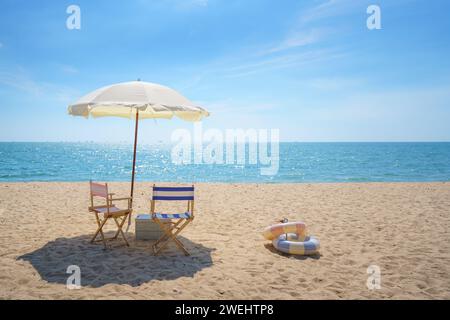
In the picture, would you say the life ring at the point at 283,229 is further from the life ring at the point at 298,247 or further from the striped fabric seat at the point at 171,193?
the striped fabric seat at the point at 171,193

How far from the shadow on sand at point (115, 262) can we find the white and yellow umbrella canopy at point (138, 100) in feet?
6.76

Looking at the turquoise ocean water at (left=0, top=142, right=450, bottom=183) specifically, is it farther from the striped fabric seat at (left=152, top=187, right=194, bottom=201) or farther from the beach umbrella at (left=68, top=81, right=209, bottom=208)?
the striped fabric seat at (left=152, top=187, right=194, bottom=201)

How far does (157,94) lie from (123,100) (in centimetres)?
54

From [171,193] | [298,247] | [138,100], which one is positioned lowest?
[298,247]

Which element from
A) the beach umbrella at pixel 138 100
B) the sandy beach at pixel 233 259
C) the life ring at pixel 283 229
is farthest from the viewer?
the life ring at pixel 283 229

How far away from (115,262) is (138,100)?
2257 mm

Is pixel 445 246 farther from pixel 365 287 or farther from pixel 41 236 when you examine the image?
pixel 41 236

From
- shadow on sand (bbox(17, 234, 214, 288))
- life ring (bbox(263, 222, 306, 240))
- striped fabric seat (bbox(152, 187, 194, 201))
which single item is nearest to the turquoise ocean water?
life ring (bbox(263, 222, 306, 240))

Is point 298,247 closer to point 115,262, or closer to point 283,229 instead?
point 283,229

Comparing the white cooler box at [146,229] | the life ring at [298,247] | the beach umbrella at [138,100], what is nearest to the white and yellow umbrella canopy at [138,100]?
the beach umbrella at [138,100]

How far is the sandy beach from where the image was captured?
10.6ft

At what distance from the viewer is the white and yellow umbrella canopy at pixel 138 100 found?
13.3ft

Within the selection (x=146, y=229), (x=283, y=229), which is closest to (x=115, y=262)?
(x=146, y=229)

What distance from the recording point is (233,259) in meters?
4.22
